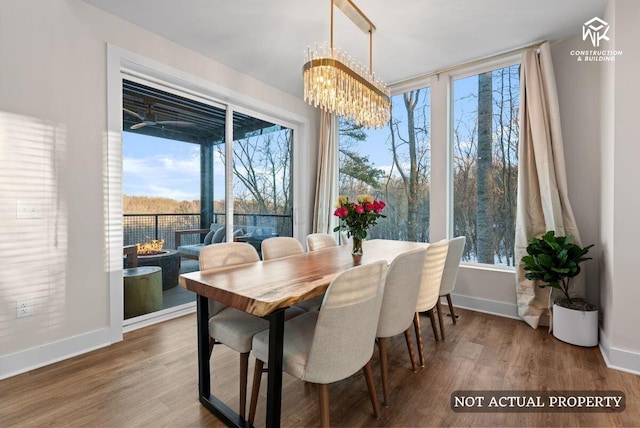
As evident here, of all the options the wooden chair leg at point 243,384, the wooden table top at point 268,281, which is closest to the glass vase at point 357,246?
the wooden table top at point 268,281

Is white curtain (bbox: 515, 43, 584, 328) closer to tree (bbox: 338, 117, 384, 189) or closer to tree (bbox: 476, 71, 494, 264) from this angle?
tree (bbox: 476, 71, 494, 264)

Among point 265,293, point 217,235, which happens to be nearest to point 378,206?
point 265,293

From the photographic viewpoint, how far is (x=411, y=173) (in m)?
3.89

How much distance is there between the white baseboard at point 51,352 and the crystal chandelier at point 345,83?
2517 millimetres

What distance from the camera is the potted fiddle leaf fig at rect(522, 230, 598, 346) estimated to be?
244 cm

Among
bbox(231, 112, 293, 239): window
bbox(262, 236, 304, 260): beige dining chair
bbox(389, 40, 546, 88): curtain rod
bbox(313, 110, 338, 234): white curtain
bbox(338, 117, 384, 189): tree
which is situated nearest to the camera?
bbox(262, 236, 304, 260): beige dining chair

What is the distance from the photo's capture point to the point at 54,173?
88.1 inches

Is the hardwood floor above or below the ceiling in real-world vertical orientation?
below

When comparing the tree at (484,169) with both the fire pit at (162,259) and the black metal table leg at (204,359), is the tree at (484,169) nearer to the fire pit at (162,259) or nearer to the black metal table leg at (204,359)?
the black metal table leg at (204,359)

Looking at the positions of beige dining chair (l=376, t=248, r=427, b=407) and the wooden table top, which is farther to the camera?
beige dining chair (l=376, t=248, r=427, b=407)

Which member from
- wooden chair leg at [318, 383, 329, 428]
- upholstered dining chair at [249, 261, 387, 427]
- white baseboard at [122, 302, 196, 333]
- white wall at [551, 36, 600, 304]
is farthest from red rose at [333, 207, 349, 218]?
white wall at [551, 36, 600, 304]

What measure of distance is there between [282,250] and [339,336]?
139 centimetres

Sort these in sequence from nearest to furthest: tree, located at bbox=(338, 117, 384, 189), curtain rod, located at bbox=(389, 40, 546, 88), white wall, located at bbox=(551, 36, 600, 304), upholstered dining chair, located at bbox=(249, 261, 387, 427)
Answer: upholstered dining chair, located at bbox=(249, 261, 387, 427) < white wall, located at bbox=(551, 36, 600, 304) < curtain rod, located at bbox=(389, 40, 546, 88) < tree, located at bbox=(338, 117, 384, 189)

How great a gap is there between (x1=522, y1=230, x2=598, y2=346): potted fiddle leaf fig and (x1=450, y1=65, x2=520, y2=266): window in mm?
584
